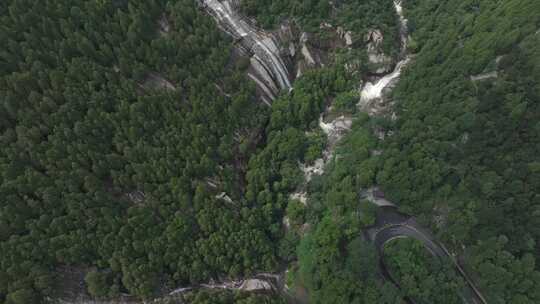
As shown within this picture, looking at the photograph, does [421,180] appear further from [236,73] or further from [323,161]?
[236,73]

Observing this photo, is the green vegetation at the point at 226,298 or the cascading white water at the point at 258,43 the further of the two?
the cascading white water at the point at 258,43

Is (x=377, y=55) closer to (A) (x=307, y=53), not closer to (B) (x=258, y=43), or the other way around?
(A) (x=307, y=53)

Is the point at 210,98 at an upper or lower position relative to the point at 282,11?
lower

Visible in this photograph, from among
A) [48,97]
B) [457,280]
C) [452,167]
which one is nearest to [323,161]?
[452,167]

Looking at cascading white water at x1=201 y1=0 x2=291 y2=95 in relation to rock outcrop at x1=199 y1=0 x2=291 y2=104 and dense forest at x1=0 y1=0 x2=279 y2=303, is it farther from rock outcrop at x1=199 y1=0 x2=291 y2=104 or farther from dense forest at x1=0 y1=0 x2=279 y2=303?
dense forest at x1=0 y1=0 x2=279 y2=303

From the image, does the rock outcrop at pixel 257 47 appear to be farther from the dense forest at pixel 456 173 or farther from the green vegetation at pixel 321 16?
the dense forest at pixel 456 173

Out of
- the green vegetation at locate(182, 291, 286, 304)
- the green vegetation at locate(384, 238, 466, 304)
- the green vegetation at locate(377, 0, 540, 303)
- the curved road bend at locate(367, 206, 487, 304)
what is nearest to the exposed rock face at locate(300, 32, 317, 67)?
the green vegetation at locate(377, 0, 540, 303)

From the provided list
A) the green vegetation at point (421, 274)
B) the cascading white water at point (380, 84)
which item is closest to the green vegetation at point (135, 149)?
the cascading white water at point (380, 84)
